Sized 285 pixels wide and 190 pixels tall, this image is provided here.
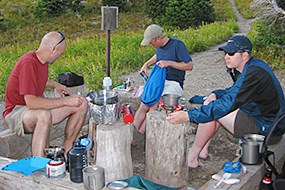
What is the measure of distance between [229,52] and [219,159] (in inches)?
56.2

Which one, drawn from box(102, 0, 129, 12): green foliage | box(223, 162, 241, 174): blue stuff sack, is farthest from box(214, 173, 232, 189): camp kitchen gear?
box(102, 0, 129, 12): green foliage

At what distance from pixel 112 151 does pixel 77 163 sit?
2.18 feet

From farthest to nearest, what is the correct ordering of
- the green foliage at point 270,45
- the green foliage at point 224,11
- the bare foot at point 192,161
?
1. the green foliage at point 224,11
2. the green foliage at point 270,45
3. the bare foot at point 192,161

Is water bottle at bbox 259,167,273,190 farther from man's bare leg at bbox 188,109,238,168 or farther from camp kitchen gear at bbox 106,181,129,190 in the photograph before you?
camp kitchen gear at bbox 106,181,129,190

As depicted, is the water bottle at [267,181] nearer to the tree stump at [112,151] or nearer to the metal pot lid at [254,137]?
the metal pot lid at [254,137]

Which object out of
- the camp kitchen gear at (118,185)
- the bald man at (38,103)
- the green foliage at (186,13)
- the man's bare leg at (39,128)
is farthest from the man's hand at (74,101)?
the green foliage at (186,13)

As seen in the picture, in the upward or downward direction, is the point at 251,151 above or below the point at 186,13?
below

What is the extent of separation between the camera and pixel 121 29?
23.6 m

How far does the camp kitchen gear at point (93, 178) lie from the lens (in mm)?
2967

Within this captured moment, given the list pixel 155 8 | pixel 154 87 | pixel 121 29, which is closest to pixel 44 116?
pixel 154 87

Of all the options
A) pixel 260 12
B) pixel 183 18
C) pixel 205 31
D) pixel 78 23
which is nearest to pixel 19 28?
pixel 78 23

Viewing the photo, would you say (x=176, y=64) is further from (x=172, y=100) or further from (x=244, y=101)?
(x=244, y=101)

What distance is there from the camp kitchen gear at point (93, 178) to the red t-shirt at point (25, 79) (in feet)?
4.25

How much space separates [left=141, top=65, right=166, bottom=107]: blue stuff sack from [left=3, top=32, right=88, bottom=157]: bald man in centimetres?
85
